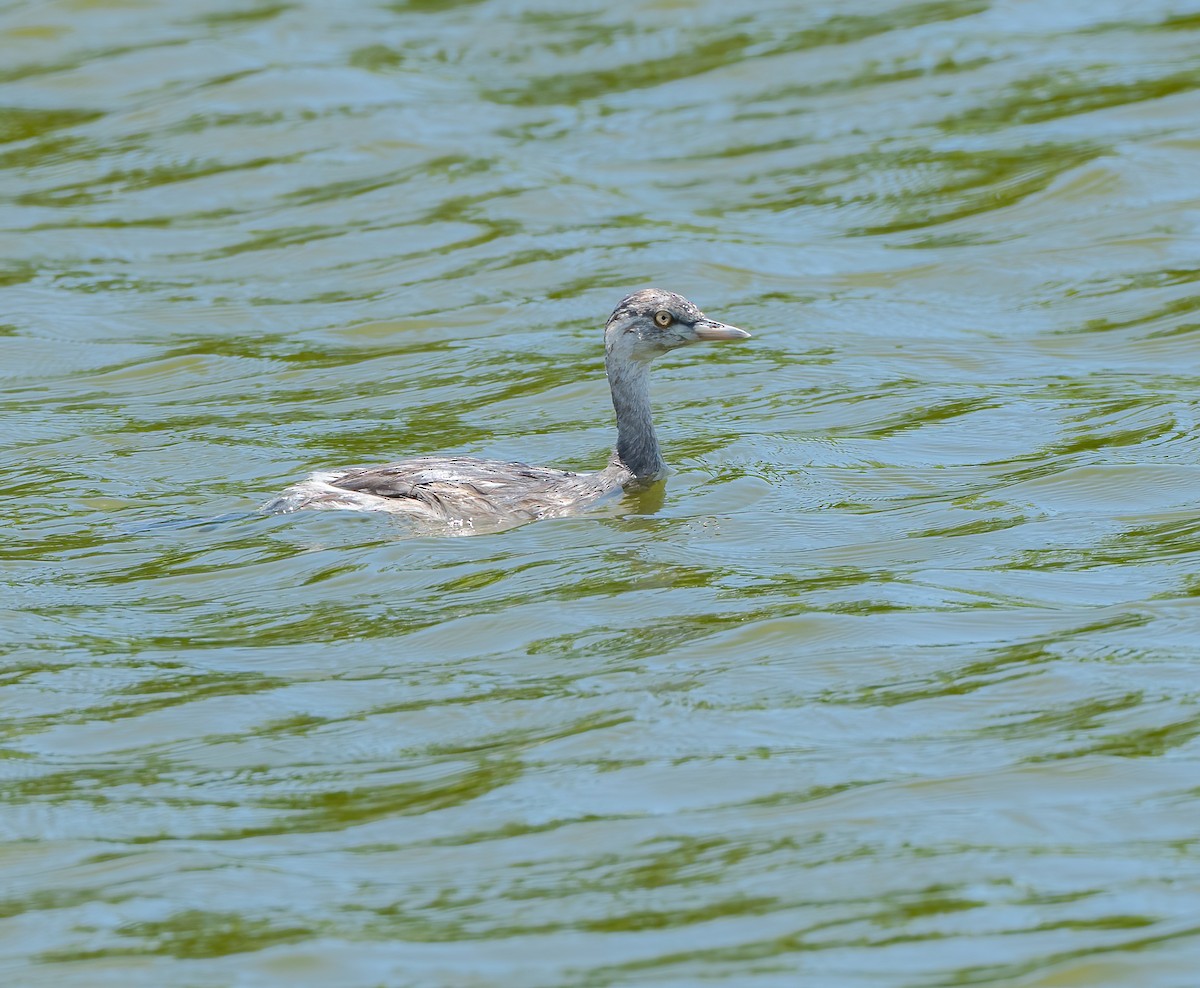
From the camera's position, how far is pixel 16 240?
14.2 m

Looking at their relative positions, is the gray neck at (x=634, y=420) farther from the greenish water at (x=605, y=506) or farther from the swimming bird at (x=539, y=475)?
the greenish water at (x=605, y=506)

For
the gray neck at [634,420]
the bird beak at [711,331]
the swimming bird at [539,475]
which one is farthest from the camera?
the gray neck at [634,420]

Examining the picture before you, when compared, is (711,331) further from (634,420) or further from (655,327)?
(634,420)

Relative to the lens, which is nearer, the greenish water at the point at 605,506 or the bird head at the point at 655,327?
the greenish water at the point at 605,506

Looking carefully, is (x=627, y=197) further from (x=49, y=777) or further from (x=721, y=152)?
(x=49, y=777)

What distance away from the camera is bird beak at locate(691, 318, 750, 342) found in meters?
9.98

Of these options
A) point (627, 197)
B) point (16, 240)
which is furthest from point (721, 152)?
point (16, 240)

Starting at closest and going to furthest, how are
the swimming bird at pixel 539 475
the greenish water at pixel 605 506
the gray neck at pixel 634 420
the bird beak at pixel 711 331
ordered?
the greenish water at pixel 605 506 < the swimming bird at pixel 539 475 < the bird beak at pixel 711 331 < the gray neck at pixel 634 420

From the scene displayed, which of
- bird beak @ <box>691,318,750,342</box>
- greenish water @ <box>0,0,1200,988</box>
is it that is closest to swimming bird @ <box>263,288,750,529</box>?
bird beak @ <box>691,318,750,342</box>

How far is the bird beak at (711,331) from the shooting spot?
32.8ft

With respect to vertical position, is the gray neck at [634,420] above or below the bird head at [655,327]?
below

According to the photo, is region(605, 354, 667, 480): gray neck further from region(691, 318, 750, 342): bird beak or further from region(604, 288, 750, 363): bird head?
region(691, 318, 750, 342): bird beak

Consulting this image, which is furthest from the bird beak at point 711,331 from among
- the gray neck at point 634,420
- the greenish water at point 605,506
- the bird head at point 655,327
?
the greenish water at point 605,506

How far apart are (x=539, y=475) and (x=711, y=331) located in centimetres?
112
